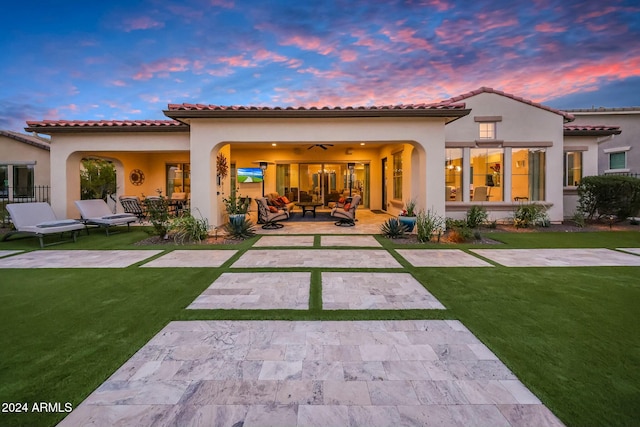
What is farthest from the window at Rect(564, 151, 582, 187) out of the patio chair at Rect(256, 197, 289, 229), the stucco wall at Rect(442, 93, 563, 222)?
the patio chair at Rect(256, 197, 289, 229)

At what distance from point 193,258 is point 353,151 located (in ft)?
35.6

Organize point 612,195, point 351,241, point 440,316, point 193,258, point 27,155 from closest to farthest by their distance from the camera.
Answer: point 440,316, point 193,258, point 351,241, point 612,195, point 27,155

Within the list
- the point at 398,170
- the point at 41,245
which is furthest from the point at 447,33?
the point at 41,245

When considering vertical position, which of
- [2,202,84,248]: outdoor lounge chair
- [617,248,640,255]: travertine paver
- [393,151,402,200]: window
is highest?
[393,151,402,200]: window

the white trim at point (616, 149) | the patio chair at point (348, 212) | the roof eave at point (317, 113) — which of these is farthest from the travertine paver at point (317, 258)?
the white trim at point (616, 149)

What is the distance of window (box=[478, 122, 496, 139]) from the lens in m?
10.4

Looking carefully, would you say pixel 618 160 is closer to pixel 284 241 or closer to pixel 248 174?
pixel 284 241

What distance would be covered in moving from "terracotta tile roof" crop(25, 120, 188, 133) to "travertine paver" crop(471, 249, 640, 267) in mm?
9107

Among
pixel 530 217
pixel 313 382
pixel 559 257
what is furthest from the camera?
pixel 530 217

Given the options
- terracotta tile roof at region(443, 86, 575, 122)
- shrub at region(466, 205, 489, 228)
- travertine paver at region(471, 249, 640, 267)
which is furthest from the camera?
terracotta tile roof at region(443, 86, 575, 122)

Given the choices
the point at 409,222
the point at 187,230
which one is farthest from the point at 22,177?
the point at 409,222

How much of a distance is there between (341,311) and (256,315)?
0.93 metres

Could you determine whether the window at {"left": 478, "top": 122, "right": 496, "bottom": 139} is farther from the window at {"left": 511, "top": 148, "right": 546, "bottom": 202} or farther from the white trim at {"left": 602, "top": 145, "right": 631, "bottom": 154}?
the white trim at {"left": 602, "top": 145, "right": 631, "bottom": 154}

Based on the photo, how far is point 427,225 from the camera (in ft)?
25.1
